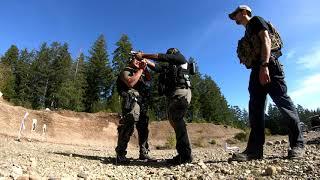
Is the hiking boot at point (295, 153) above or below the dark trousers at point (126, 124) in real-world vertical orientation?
below

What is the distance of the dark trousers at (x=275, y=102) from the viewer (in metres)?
5.04

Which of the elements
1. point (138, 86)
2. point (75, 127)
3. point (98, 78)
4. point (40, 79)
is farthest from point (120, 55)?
point (138, 86)

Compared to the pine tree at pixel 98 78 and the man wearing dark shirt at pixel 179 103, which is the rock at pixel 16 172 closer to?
the man wearing dark shirt at pixel 179 103

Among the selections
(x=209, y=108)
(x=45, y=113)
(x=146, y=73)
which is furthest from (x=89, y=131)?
(x=209, y=108)

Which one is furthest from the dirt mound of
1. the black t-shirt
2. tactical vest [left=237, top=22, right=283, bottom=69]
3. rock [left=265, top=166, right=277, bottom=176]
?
rock [left=265, top=166, right=277, bottom=176]

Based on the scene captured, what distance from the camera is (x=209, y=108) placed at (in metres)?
79.4

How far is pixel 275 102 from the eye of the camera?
520 cm

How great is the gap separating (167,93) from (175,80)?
0.25 metres

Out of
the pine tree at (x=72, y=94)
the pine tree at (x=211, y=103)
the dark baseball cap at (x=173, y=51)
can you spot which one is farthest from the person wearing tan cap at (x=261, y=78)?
the pine tree at (x=211, y=103)

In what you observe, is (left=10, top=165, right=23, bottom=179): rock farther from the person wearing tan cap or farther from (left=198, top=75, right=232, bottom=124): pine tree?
(left=198, top=75, right=232, bottom=124): pine tree

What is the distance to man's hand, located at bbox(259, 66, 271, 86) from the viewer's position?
196 inches

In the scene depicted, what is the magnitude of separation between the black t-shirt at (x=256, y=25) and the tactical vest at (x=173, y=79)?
1.31 m

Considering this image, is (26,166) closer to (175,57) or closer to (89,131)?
(175,57)

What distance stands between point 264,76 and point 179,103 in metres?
1.55
